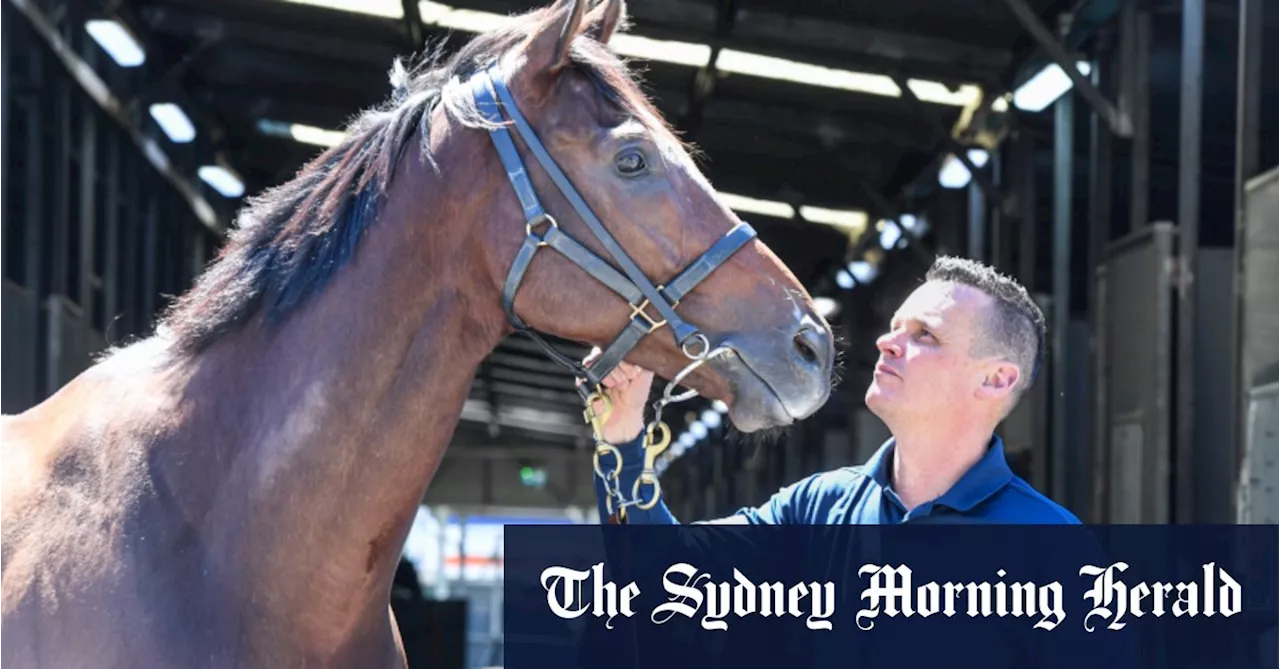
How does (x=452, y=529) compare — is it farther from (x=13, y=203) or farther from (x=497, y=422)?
(x=13, y=203)

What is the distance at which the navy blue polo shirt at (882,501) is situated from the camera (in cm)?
232

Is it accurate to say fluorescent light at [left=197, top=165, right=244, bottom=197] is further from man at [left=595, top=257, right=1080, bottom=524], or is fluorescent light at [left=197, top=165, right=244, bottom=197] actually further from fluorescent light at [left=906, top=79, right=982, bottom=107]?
man at [left=595, top=257, right=1080, bottom=524]

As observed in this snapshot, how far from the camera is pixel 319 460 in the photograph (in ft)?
6.70

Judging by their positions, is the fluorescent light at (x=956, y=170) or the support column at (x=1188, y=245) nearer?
the support column at (x=1188, y=245)

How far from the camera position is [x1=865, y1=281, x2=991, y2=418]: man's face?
2.39 metres

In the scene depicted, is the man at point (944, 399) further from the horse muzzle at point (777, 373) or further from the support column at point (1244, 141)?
the support column at point (1244, 141)

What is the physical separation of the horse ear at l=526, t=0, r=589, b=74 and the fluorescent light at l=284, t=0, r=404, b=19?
5.10 metres

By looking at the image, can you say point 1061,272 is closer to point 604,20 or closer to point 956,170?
point 956,170

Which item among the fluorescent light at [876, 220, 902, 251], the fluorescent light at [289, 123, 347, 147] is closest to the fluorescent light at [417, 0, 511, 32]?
the fluorescent light at [289, 123, 347, 147]

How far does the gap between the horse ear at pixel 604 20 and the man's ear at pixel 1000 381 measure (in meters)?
0.77

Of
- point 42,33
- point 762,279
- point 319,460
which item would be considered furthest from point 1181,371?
point 42,33

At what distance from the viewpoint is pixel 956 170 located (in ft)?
28.1

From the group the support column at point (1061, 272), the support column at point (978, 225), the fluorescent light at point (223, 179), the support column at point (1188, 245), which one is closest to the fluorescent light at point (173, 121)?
the fluorescent light at point (223, 179)

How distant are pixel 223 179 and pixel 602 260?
842 centimetres
